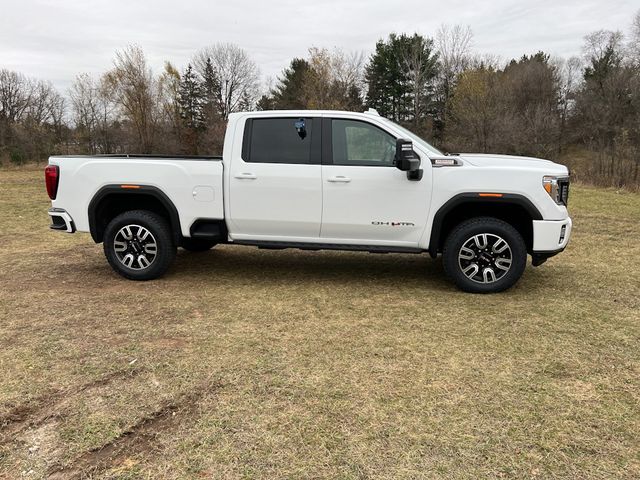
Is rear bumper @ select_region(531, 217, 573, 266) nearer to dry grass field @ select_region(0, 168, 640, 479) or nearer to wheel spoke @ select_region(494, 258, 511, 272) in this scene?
wheel spoke @ select_region(494, 258, 511, 272)

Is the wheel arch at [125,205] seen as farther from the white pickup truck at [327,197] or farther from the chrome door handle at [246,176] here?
the chrome door handle at [246,176]

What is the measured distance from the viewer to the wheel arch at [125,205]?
17.7ft

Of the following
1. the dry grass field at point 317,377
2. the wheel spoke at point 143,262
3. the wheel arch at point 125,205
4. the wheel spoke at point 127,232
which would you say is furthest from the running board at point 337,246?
the wheel spoke at point 127,232

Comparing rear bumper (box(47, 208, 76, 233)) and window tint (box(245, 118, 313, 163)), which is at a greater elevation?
window tint (box(245, 118, 313, 163))

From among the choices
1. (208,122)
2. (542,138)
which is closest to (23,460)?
(542,138)

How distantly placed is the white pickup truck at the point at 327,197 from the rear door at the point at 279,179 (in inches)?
0.4

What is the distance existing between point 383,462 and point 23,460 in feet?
5.97

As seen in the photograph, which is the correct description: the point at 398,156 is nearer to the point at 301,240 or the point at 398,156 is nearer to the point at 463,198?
the point at 463,198

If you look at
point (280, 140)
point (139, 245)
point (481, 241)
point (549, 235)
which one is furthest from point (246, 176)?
point (549, 235)

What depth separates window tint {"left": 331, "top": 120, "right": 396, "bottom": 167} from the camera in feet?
16.7

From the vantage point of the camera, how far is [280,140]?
5309 mm

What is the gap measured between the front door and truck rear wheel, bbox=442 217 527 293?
1.40ft

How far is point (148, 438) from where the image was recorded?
8.50ft

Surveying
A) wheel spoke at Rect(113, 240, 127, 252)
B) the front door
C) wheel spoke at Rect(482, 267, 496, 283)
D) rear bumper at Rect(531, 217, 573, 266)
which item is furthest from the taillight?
rear bumper at Rect(531, 217, 573, 266)
